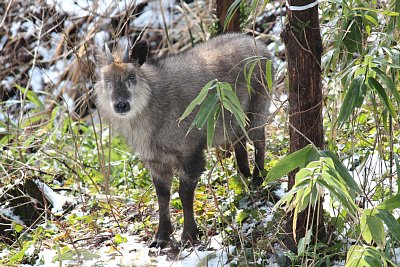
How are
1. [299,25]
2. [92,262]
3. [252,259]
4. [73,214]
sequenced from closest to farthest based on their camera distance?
[299,25] < [252,259] < [92,262] < [73,214]

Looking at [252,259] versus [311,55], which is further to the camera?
[252,259]

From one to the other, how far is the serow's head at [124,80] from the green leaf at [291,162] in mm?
1719

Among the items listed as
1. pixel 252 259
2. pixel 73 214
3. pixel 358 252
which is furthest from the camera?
pixel 73 214

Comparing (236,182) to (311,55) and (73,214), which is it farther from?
(311,55)

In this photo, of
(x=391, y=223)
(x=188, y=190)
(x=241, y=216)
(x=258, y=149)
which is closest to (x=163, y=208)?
(x=188, y=190)

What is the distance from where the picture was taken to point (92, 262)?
4.40 meters

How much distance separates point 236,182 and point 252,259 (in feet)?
4.34

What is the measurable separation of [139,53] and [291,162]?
1.96m

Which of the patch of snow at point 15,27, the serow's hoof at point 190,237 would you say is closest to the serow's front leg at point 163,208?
the serow's hoof at point 190,237

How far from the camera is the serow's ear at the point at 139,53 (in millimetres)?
4656

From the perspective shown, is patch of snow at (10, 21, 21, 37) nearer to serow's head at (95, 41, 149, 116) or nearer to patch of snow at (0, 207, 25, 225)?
patch of snow at (0, 207, 25, 225)

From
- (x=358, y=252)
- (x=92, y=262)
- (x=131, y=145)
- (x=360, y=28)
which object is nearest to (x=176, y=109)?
(x=131, y=145)

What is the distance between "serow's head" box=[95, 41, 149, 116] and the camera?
4562 mm

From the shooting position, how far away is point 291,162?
307 cm
